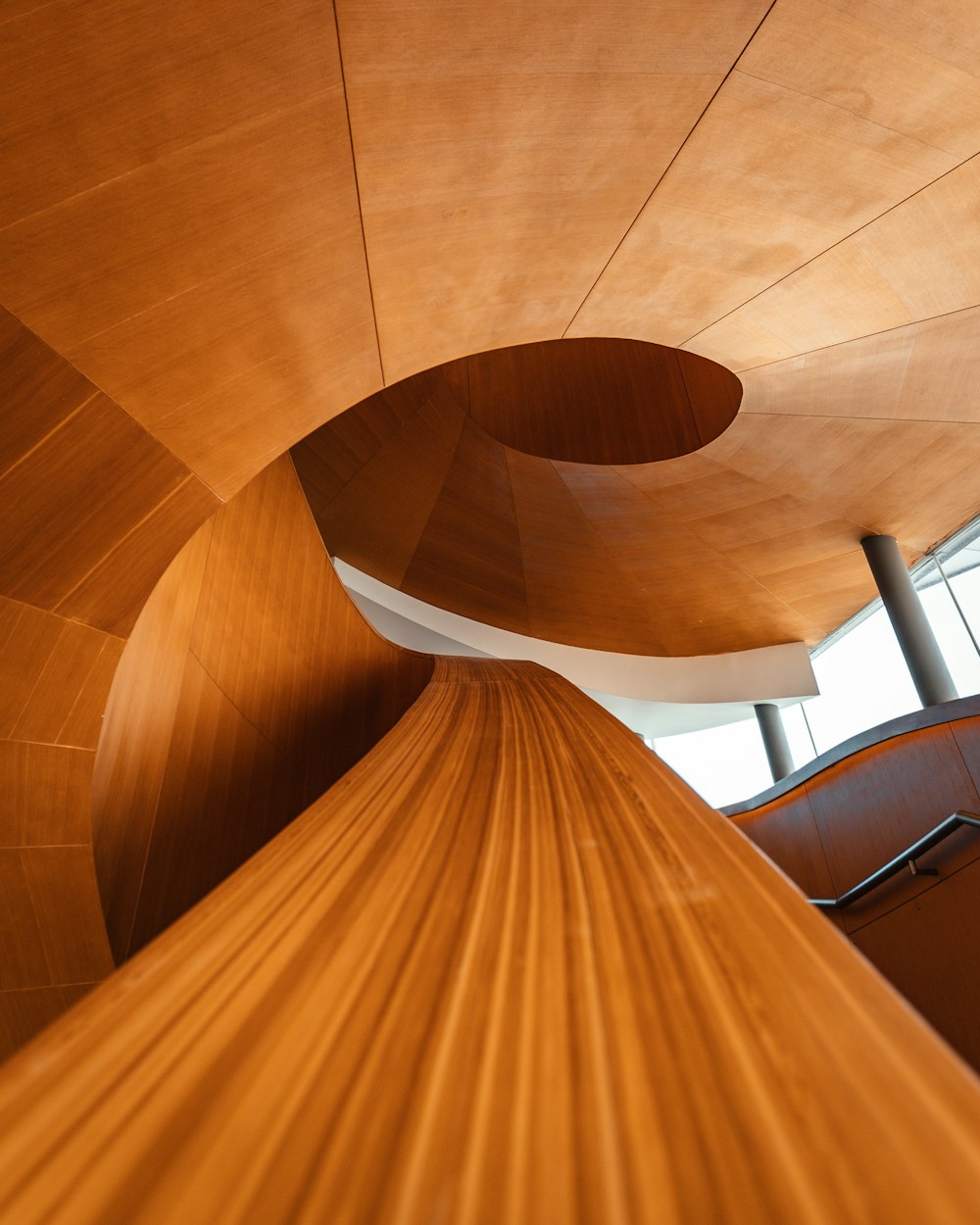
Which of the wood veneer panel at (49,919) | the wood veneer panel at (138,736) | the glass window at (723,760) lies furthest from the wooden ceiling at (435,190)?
the glass window at (723,760)

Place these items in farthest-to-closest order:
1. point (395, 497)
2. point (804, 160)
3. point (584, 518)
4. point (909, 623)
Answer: point (584, 518) < point (395, 497) < point (909, 623) < point (804, 160)

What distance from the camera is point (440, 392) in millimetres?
8461

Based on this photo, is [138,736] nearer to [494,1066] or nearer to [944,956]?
[494,1066]

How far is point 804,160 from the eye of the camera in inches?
137

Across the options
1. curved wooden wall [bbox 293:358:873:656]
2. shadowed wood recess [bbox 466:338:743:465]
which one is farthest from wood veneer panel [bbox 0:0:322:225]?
shadowed wood recess [bbox 466:338:743:465]

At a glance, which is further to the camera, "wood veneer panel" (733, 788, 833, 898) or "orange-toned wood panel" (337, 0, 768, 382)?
"wood veneer panel" (733, 788, 833, 898)

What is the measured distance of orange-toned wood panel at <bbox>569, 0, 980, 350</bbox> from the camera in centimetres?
293

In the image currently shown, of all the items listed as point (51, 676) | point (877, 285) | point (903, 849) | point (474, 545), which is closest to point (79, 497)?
point (51, 676)

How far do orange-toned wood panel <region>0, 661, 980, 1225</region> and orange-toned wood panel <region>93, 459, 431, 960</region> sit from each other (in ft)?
9.22

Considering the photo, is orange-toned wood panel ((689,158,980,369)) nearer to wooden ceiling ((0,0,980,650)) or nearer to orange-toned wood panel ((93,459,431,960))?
wooden ceiling ((0,0,980,650))

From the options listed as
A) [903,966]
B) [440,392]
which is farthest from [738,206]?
[440,392]

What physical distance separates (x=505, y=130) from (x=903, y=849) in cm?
555

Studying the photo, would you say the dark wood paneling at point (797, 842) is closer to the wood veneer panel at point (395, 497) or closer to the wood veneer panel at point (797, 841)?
the wood veneer panel at point (797, 841)

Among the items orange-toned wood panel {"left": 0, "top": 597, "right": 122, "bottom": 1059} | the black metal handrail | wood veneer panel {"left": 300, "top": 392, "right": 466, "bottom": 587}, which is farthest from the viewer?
wood veneer panel {"left": 300, "top": 392, "right": 466, "bottom": 587}
